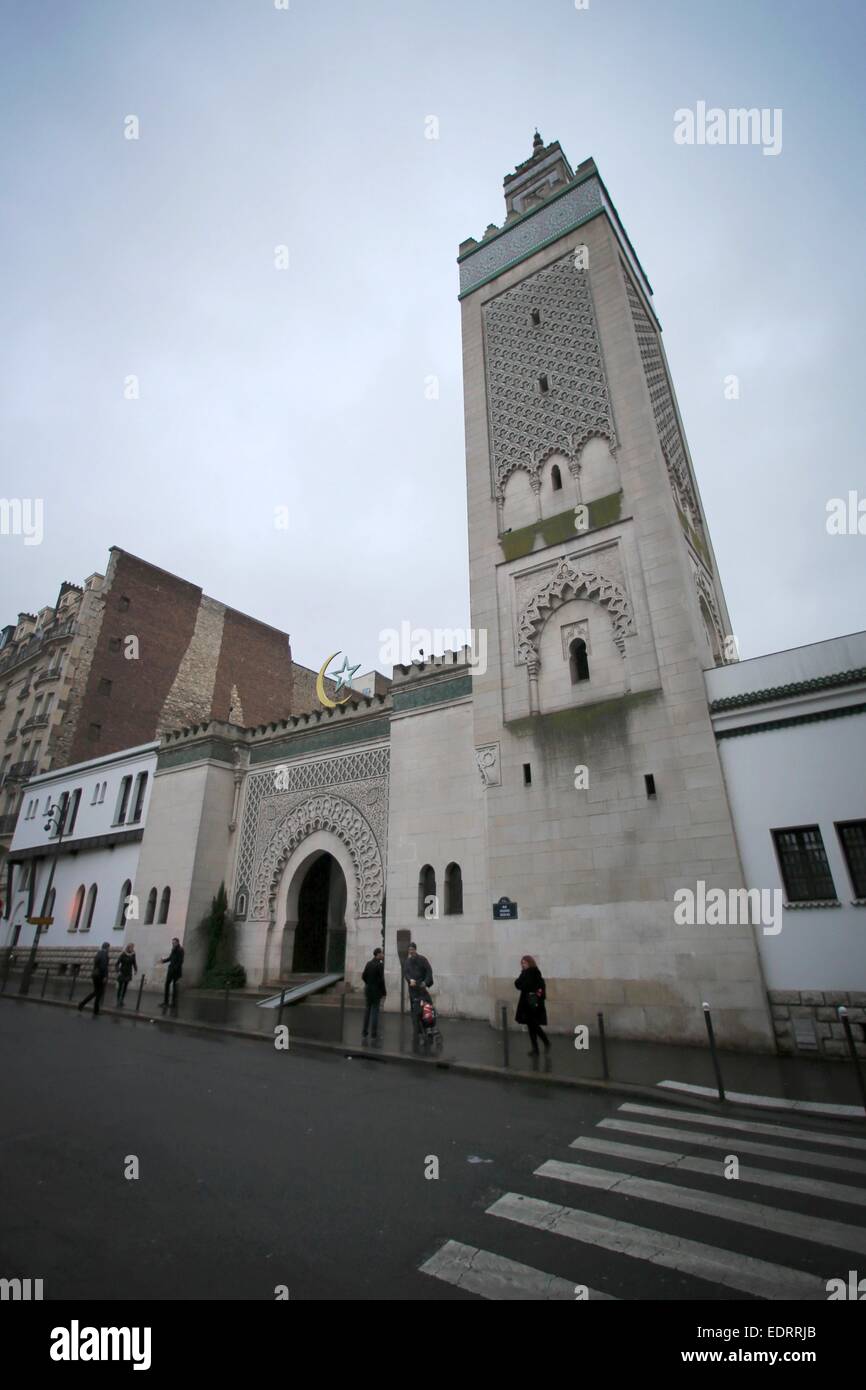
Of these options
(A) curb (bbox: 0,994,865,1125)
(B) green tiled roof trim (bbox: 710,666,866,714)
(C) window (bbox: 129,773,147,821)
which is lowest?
(A) curb (bbox: 0,994,865,1125)

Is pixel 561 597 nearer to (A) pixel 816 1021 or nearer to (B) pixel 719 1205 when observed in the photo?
(A) pixel 816 1021

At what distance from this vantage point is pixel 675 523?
13.7 m

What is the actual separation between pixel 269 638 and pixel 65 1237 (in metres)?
35.8

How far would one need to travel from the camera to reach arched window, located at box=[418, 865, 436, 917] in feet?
50.2

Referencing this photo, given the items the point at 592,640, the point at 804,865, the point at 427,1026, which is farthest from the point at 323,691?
the point at 804,865

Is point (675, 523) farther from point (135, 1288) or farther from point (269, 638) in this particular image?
point (269, 638)

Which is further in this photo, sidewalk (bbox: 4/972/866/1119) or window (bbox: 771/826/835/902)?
window (bbox: 771/826/835/902)

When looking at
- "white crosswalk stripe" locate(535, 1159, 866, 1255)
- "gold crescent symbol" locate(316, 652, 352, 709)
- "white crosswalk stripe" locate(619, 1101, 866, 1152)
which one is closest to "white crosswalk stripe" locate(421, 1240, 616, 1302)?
"white crosswalk stripe" locate(535, 1159, 866, 1255)

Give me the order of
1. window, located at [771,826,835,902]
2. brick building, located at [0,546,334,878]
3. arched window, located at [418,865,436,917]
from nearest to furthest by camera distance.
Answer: window, located at [771,826,835,902]
arched window, located at [418,865,436,917]
brick building, located at [0,546,334,878]

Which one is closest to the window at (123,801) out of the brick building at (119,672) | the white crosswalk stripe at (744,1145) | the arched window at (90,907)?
the arched window at (90,907)

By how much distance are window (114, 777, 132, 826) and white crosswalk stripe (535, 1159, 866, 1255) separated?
22.5 meters

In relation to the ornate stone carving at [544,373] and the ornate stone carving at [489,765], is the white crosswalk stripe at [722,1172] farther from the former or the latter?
the ornate stone carving at [544,373]

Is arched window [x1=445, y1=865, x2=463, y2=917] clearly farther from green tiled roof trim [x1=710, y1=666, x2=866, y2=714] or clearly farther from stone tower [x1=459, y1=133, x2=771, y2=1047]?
green tiled roof trim [x1=710, y1=666, x2=866, y2=714]
